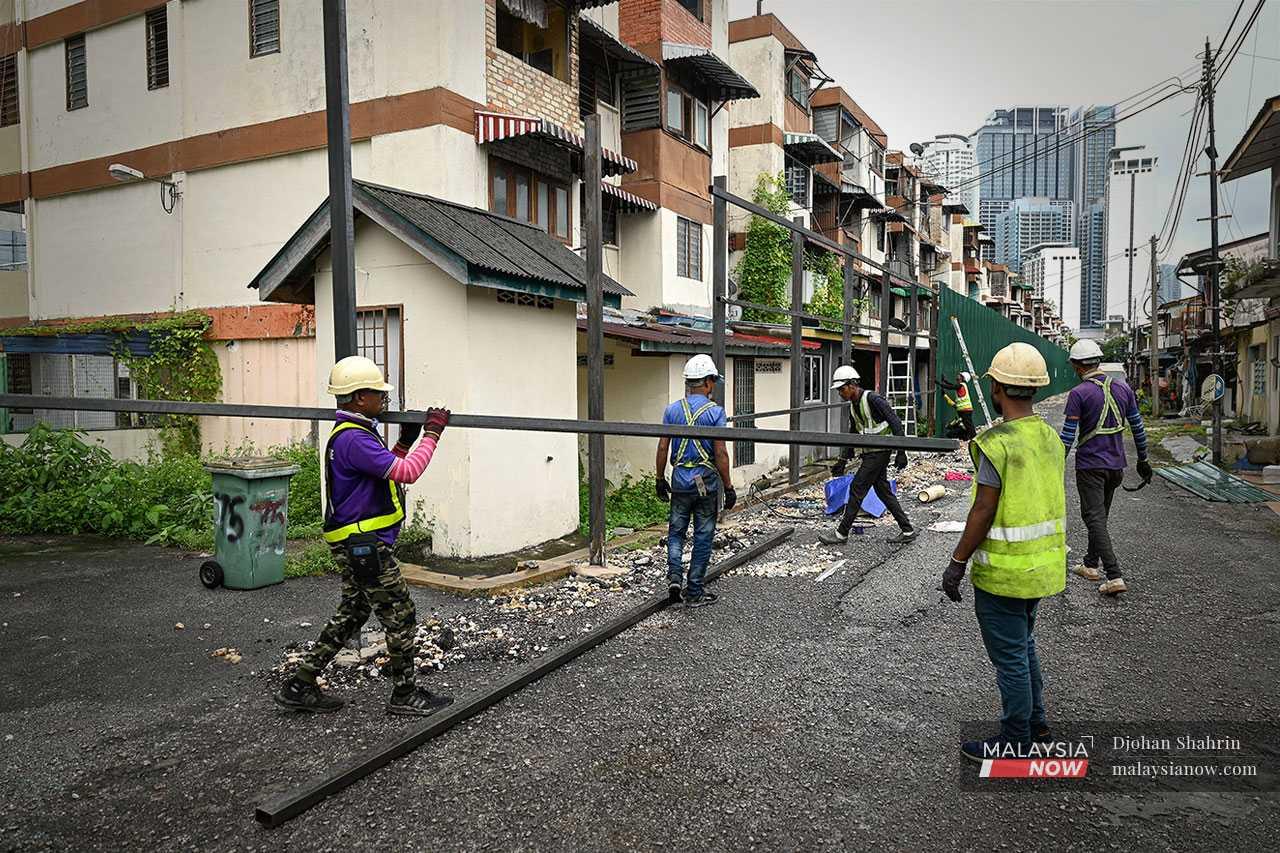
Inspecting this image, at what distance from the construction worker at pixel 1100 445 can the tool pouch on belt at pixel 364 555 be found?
5430 millimetres

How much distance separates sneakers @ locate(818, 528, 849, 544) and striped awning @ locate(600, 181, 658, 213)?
8675 millimetres

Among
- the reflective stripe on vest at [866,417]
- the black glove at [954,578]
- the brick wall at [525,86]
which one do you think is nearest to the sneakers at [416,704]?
the black glove at [954,578]

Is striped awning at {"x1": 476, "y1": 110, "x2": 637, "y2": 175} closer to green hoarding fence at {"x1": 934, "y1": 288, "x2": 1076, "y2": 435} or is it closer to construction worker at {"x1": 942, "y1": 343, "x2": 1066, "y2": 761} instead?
Result: green hoarding fence at {"x1": 934, "y1": 288, "x2": 1076, "y2": 435}

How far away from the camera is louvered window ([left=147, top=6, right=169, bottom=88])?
553 inches

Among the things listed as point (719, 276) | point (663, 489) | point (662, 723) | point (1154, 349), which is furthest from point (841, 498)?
point (1154, 349)

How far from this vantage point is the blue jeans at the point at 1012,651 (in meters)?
3.54

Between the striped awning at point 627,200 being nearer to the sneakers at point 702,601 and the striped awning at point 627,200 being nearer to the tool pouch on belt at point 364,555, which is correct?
the sneakers at point 702,601

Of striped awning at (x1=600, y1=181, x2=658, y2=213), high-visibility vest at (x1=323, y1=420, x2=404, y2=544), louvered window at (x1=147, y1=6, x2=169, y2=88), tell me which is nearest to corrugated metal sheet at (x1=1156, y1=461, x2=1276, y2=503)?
striped awning at (x1=600, y1=181, x2=658, y2=213)

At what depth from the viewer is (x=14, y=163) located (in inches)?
632

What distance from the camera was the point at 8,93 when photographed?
643 inches

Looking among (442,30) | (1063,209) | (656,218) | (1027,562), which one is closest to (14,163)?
(442,30)

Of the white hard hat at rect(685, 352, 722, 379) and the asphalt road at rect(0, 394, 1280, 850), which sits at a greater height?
the white hard hat at rect(685, 352, 722, 379)

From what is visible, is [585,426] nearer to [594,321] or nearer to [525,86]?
[594,321]

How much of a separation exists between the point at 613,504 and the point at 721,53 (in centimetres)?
1484
